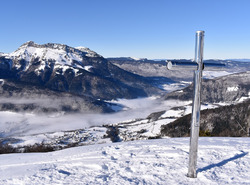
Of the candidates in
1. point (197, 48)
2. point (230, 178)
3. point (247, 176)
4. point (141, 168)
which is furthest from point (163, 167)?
point (197, 48)

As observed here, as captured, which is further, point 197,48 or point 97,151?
point 97,151

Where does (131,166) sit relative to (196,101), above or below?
below

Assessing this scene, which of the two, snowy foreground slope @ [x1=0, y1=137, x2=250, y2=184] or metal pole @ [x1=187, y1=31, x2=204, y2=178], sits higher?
metal pole @ [x1=187, y1=31, x2=204, y2=178]

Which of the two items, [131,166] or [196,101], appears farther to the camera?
[131,166]

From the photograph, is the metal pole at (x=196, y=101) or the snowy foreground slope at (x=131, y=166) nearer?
the metal pole at (x=196, y=101)

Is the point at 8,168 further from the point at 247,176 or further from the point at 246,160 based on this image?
the point at 246,160

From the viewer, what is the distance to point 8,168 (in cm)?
913

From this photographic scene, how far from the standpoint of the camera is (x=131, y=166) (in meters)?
8.83

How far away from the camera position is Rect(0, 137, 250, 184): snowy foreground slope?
7.69 meters

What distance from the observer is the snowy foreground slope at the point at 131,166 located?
769cm

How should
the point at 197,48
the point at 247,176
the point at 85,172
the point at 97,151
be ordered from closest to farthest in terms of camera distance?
the point at 197,48
the point at 247,176
the point at 85,172
the point at 97,151

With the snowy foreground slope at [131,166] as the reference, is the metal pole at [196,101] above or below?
above

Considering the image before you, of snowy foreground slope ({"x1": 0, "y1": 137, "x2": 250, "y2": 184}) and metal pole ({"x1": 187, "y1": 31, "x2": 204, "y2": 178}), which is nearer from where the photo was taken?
metal pole ({"x1": 187, "y1": 31, "x2": 204, "y2": 178})

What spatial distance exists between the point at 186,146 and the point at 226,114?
154 metres
